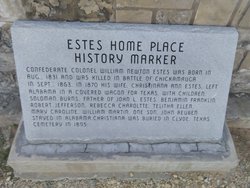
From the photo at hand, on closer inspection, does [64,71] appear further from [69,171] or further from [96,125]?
[69,171]

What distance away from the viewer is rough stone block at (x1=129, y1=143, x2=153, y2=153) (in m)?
2.29

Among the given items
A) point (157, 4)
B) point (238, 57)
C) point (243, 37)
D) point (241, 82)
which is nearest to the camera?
point (157, 4)

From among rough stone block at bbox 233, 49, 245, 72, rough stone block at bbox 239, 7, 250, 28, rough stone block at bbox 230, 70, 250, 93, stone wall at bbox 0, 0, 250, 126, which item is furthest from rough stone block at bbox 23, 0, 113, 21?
rough stone block at bbox 230, 70, 250, 93

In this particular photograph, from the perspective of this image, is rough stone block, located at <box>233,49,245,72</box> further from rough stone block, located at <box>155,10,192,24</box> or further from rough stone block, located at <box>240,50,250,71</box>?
rough stone block, located at <box>155,10,192,24</box>

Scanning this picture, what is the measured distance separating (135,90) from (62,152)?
598 mm

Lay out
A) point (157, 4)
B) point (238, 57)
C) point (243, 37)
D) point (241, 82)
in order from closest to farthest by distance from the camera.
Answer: point (157, 4) < point (243, 37) < point (238, 57) < point (241, 82)

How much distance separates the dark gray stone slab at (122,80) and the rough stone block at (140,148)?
→ 1.3 inches

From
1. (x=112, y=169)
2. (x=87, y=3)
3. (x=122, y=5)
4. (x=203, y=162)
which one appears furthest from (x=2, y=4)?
(x=203, y=162)

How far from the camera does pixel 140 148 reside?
2.31 metres

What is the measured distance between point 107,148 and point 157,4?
3.08 ft

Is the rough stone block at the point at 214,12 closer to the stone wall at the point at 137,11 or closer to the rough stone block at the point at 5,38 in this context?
the stone wall at the point at 137,11

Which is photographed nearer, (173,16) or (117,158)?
(173,16)

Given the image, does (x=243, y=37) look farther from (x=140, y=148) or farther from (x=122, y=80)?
(x=140, y=148)

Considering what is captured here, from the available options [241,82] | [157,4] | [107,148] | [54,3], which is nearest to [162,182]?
[107,148]
